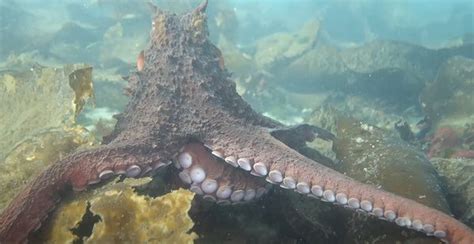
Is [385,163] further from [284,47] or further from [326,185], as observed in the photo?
[284,47]

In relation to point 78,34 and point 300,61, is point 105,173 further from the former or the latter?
point 78,34

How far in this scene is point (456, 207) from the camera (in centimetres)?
445

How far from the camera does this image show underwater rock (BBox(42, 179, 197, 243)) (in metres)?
2.99

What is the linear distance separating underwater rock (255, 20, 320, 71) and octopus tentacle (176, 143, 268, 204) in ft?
48.7

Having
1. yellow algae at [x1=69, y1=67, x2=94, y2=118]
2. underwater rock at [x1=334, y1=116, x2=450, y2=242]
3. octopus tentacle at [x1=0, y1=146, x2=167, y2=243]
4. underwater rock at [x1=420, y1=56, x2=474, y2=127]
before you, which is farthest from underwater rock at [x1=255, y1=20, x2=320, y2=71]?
octopus tentacle at [x1=0, y1=146, x2=167, y2=243]

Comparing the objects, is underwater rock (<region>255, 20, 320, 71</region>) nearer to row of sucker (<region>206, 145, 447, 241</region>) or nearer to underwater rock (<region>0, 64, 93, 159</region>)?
underwater rock (<region>0, 64, 93, 159</region>)

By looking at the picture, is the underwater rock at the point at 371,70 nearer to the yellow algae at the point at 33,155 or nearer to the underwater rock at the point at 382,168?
the underwater rock at the point at 382,168

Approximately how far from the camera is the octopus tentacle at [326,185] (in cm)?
303

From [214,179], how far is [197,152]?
297mm

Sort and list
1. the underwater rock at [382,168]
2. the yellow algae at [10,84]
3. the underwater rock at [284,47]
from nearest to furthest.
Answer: the underwater rock at [382,168] < the yellow algae at [10,84] < the underwater rock at [284,47]

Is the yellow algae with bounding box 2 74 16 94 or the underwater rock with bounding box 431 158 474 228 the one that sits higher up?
the underwater rock with bounding box 431 158 474 228

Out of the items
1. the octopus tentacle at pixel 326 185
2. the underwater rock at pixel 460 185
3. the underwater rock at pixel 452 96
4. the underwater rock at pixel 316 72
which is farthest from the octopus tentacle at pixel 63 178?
the underwater rock at pixel 316 72

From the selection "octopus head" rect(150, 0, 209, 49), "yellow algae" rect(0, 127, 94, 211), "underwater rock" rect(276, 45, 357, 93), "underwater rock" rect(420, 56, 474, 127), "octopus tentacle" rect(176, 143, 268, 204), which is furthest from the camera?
"underwater rock" rect(276, 45, 357, 93)

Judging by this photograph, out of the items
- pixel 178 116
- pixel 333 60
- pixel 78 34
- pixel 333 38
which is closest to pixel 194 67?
pixel 178 116
